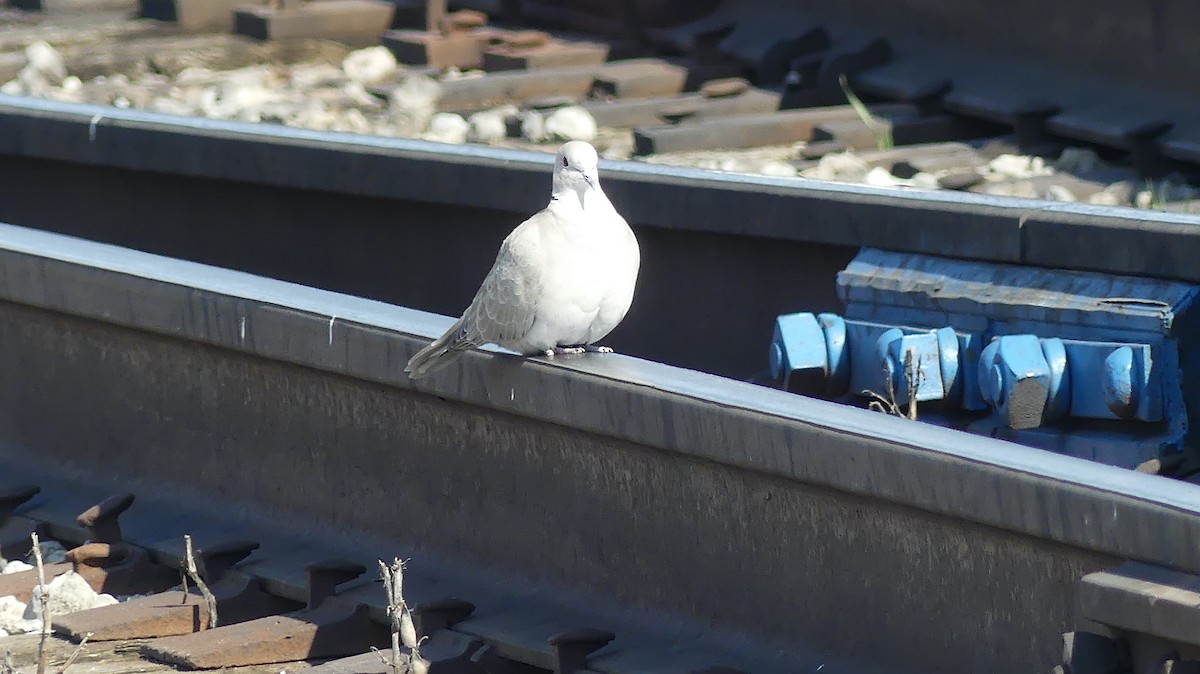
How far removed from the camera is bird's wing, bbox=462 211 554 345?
13.0 ft

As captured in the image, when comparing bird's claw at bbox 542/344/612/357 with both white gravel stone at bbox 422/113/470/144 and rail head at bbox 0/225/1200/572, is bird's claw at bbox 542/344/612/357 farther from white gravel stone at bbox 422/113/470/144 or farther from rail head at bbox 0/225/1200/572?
white gravel stone at bbox 422/113/470/144

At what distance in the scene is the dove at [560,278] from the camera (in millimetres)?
3947

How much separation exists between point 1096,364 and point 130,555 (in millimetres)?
2369

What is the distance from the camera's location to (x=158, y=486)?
4992mm

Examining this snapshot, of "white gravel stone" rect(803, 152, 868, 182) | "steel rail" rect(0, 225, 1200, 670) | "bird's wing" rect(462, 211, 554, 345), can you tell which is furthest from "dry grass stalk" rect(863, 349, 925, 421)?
"white gravel stone" rect(803, 152, 868, 182)

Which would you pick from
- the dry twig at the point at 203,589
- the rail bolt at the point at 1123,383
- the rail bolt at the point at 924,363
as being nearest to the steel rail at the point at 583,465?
the dry twig at the point at 203,589

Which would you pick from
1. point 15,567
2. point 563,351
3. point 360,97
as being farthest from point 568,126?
point 563,351

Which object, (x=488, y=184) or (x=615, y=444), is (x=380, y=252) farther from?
(x=615, y=444)

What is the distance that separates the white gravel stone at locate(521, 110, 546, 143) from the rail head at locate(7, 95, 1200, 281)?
169 cm

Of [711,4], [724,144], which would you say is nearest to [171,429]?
[724,144]

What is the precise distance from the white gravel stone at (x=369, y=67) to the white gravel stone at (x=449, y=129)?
1496mm

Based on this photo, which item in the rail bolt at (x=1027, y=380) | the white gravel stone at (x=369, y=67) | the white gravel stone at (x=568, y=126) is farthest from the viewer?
the white gravel stone at (x=369, y=67)

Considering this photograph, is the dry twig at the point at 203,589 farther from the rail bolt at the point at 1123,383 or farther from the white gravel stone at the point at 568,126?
the white gravel stone at the point at 568,126

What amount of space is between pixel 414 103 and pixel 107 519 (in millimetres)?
4684
